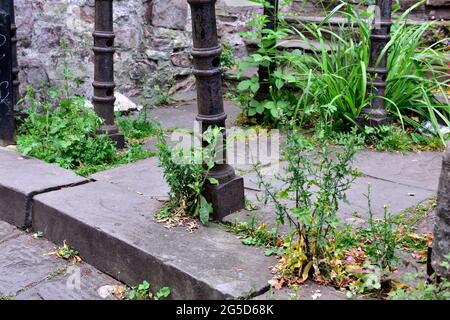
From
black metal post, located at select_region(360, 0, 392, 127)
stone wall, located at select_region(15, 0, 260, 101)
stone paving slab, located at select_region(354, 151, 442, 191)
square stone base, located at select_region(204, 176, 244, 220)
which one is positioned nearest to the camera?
square stone base, located at select_region(204, 176, 244, 220)

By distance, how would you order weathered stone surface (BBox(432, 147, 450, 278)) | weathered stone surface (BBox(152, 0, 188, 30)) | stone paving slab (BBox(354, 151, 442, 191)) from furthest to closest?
weathered stone surface (BBox(152, 0, 188, 30))
stone paving slab (BBox(354, 151, 442, 191))
weathered stone surface (BBox(432, 147, 450, 278))

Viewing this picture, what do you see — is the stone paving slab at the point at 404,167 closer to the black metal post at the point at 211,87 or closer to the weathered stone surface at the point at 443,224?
the black metal post at the point at 211,87

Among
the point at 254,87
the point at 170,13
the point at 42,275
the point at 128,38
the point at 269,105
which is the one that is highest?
the point at 170,13

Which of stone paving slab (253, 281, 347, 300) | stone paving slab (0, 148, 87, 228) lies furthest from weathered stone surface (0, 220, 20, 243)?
stone paving slab (253, 281, 347, 300)

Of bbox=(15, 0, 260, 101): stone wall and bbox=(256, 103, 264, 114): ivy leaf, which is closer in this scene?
bbox=(256, 103, 264, 114): ivy leaf

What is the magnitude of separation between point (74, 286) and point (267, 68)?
2300 millimetres

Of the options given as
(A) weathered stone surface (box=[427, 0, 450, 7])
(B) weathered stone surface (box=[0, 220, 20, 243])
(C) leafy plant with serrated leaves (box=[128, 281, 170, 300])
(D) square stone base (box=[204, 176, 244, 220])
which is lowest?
(B) weathered stone surface (box=[0, 220, 20, 243])

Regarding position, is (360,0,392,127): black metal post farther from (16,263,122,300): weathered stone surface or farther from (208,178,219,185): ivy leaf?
(16,263,122,300): weathered stone surface

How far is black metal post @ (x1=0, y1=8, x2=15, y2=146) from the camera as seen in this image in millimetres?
3484

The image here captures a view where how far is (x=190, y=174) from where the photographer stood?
98.8 inches

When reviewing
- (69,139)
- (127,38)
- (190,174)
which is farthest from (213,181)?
(127,38)

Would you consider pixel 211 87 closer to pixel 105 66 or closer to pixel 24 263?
pixel 24 263

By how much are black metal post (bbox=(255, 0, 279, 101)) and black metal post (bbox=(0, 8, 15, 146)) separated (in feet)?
5.39

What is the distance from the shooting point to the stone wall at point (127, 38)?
14.6ft
